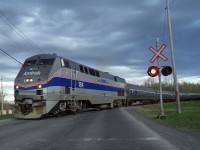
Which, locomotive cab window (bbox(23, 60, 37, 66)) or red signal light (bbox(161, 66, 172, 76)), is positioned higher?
locomotive cab window (bbox(23, 60, 37, 66))

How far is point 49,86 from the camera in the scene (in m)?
22.8

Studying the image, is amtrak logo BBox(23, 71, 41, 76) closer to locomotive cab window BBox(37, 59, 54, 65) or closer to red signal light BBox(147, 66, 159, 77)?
locomotive cab window BBox(37, 59, 54, 65)

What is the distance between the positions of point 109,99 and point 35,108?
19.3m

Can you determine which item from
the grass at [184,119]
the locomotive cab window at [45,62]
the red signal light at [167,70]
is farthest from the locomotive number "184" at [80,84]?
the red signal light at [167,70]

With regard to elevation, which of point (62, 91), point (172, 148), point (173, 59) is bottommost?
point (172, 148)

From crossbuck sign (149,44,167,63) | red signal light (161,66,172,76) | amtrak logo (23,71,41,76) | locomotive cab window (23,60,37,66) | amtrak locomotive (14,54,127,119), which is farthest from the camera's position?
locomotive cab window (23,60,37,66)

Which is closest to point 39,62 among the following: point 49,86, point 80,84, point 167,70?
point 49,86

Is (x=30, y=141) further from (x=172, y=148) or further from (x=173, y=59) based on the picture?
(x=173, y=59)

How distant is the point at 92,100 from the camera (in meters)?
32.5

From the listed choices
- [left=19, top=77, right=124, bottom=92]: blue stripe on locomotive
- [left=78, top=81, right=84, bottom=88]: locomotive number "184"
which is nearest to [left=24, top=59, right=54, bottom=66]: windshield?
[left=19, top=77, right=124, bottom=92]: blue stripe on locomotive

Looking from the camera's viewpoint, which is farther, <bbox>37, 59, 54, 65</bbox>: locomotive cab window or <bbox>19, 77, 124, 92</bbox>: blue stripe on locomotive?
<bbox>37, 59, 54, 65</bbox>: locomotive cab window

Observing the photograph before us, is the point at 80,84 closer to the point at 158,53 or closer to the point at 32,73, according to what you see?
the point at 32,73

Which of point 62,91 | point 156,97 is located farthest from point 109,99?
point 156,97

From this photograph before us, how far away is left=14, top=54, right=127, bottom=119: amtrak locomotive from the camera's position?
22.3 metres
